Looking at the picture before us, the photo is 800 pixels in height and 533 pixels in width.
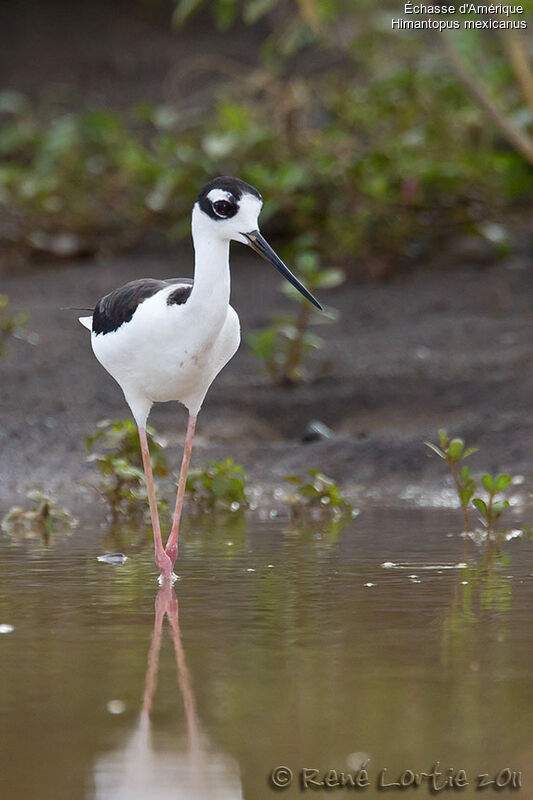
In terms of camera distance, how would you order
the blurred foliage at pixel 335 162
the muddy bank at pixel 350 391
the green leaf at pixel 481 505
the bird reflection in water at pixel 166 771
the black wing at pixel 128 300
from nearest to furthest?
the bird reflection in water at pixel 166 771
the black wing at pixel 128 300
the green leaf at pixel 481 505
the muddy bank at pixel 350 391
the blurred foliage at pixel 335 162

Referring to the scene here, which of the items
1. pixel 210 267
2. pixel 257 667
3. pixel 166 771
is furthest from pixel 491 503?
pixel 166 771

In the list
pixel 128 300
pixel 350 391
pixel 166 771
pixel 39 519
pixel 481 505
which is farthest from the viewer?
pixel 350 391

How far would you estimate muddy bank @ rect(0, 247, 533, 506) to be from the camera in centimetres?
720

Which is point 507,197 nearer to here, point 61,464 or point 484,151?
point 484,151

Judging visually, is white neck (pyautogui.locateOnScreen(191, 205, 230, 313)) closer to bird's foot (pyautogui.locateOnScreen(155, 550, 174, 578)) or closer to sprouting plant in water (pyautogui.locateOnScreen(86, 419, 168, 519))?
bird's foot (pyautogui.locateOnScreen(155, 550, 174, 578))

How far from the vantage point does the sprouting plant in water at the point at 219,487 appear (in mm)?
6480

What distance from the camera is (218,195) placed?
15.5ft

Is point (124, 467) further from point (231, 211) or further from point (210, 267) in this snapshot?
point (231, 211)

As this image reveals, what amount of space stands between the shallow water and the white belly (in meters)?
0.63

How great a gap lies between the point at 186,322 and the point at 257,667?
1565mm

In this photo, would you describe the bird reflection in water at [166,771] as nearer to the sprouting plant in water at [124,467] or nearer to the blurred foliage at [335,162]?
the sprouting plant in water at [124,467]

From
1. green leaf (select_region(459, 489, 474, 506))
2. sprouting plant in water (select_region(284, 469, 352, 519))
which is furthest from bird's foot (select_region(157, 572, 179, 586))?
sprouting plant in water (select_region(284, 469, 352, 519))

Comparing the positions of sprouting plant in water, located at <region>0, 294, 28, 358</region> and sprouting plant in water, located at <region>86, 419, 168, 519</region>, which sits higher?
sprouting plant in water, located at <region>0, 294, 28, 358</region>

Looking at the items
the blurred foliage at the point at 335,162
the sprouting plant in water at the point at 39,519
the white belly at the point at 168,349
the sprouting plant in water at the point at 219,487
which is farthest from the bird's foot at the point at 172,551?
the blurred foliage at the point at 335,162
